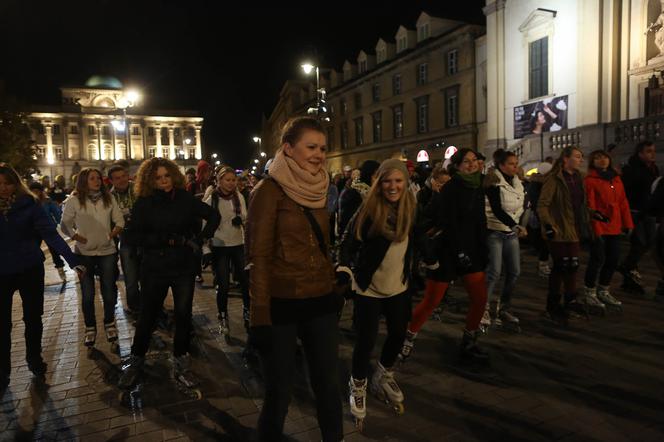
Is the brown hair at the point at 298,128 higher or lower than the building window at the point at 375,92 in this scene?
lower

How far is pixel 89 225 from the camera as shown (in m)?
5.56

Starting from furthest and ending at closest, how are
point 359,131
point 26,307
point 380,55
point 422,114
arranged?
point 359,131 < point 380,55 < point 422,114 < point 26,307

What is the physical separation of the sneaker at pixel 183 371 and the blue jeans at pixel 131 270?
2237 mm

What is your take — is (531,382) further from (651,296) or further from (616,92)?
(616,92)

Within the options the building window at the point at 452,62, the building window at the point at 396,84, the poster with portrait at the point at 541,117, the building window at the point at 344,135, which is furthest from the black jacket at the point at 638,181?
the building window at the point at 344,135

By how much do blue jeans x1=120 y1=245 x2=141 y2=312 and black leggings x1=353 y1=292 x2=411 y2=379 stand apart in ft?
12.2

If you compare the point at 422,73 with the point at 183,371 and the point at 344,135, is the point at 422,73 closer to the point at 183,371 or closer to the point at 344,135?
the point at 344,135

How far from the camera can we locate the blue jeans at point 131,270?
6324 mm

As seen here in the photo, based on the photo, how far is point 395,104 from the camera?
1487 inches

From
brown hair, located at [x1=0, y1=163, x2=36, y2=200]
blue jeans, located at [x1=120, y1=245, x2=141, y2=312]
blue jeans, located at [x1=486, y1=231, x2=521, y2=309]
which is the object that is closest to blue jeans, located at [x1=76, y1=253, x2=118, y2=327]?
blue jeans, located at [x1=120, y1=245, x2=141, y2=312]

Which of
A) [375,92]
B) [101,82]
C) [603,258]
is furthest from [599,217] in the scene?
[101,82]

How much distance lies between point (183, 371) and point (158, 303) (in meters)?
0.68

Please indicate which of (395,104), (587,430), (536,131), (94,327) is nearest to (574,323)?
(587,430)

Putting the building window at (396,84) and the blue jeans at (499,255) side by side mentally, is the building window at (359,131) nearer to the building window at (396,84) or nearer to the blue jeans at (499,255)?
the building window at (396,84)
